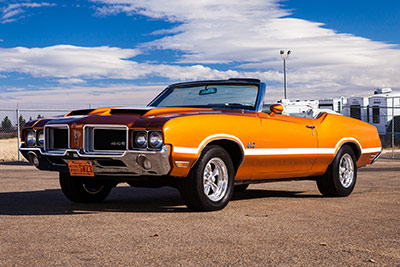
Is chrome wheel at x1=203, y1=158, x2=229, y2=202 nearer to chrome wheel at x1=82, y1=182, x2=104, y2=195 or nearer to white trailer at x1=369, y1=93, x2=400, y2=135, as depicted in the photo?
chrome wheel at x1=82, y1=182, x2=104, y2=195

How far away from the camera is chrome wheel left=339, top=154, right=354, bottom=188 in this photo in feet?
30.8

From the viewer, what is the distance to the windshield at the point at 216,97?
27.1ft

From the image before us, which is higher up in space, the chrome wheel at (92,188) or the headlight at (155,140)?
the headlight at (155,140)

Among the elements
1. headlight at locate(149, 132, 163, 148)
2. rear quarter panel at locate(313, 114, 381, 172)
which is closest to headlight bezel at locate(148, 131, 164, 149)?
headlight at locate(149, 132, 163, 148)

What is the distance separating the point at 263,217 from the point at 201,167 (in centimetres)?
85

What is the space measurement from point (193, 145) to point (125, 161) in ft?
2.43

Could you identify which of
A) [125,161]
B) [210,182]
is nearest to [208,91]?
[210,182]

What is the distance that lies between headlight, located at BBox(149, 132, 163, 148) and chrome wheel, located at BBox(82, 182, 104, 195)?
1825 millimetres

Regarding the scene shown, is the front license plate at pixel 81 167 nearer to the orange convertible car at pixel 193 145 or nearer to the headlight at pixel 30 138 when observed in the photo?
the orange convertible car at pixel 193 145

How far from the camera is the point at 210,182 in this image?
724 centimetres

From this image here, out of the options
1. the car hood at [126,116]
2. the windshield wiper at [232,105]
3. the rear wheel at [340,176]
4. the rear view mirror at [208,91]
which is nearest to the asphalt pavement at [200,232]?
the rear wheel at [340,176]

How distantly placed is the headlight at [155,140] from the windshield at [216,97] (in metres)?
1.78

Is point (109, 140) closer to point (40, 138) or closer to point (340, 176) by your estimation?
point (40, 138)

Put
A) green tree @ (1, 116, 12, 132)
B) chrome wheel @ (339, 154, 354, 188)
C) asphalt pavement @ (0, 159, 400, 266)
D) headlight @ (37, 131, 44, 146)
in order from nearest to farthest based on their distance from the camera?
asphalt pavement @ (0, 159, 400, 266), headlight @ (37, 131, 44, 146), chrome wheel @ (339, 154, 354, 188), green tree @ (1, 116, 12, 132)
